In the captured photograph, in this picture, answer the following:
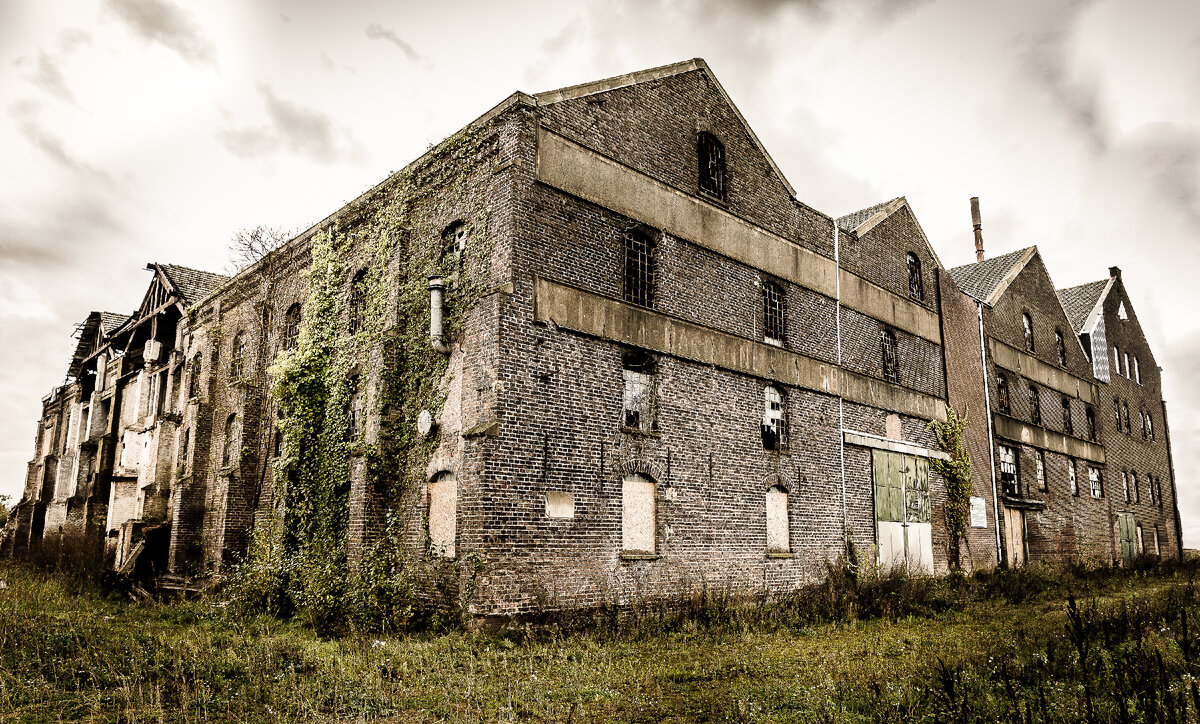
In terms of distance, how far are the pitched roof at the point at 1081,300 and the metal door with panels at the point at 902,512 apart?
50.5ft

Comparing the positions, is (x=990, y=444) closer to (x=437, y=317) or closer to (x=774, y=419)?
(x=774, y=419)

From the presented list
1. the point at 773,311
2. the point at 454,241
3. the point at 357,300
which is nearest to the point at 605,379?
the point at 454,241

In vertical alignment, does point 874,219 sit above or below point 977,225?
below

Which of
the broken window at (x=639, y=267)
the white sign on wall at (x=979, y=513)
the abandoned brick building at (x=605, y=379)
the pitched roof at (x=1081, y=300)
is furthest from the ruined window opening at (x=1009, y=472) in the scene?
the broken window at (x=639, y=267)

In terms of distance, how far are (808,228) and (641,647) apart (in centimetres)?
1199

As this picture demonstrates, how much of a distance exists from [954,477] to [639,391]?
12011mm

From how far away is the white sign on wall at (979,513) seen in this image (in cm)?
2267

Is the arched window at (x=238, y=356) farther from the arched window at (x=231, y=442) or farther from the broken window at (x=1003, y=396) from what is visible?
the broken window at (x=1003, y=396)

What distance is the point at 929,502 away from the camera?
21406 millimetres

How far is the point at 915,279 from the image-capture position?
23266 mm

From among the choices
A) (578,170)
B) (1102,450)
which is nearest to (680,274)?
(578,170)

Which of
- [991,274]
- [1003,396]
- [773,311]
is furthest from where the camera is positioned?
[991,274]

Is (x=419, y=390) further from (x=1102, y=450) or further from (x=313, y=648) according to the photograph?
(x=1102, y=450)

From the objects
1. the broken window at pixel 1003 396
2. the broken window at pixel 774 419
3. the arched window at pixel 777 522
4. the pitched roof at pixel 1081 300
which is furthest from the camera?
the pitched roof at pixel 1081 300
